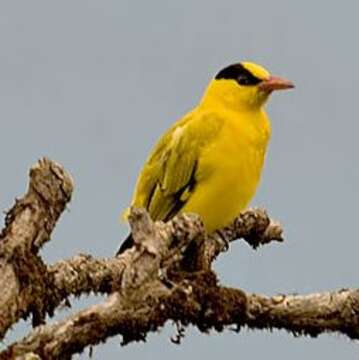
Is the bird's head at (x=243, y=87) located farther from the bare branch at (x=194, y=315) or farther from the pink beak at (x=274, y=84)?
the bare branch at (x=194, y=315)

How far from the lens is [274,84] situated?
374 inches

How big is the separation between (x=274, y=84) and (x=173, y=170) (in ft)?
3.05

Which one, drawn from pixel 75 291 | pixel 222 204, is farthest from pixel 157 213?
pixel 75 291

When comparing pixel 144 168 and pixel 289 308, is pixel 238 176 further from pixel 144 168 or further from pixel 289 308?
pixel 289 308

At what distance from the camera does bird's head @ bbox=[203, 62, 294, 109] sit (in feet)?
31.7

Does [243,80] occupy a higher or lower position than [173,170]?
higher

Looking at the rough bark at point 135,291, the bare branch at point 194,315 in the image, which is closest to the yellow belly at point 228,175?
the rough bark at point 135,291

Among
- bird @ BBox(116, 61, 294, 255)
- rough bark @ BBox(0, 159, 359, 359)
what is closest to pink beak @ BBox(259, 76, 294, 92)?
bird @ BBox(116, 61, 294, 255)

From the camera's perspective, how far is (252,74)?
9.72 metres

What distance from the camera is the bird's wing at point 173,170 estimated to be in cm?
934

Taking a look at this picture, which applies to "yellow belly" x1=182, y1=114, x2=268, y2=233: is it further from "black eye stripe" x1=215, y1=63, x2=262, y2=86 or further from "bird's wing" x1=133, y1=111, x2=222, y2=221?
"black eye stripe" x1=215, y1=63, x2=262, y2=86

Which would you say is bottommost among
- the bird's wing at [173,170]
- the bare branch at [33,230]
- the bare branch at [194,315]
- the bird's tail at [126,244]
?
the bare branch at [194,315]

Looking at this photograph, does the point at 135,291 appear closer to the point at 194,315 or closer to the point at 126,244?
the point at 194,315

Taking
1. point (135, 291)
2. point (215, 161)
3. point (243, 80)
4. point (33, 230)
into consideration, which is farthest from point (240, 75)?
point (135, 291)
